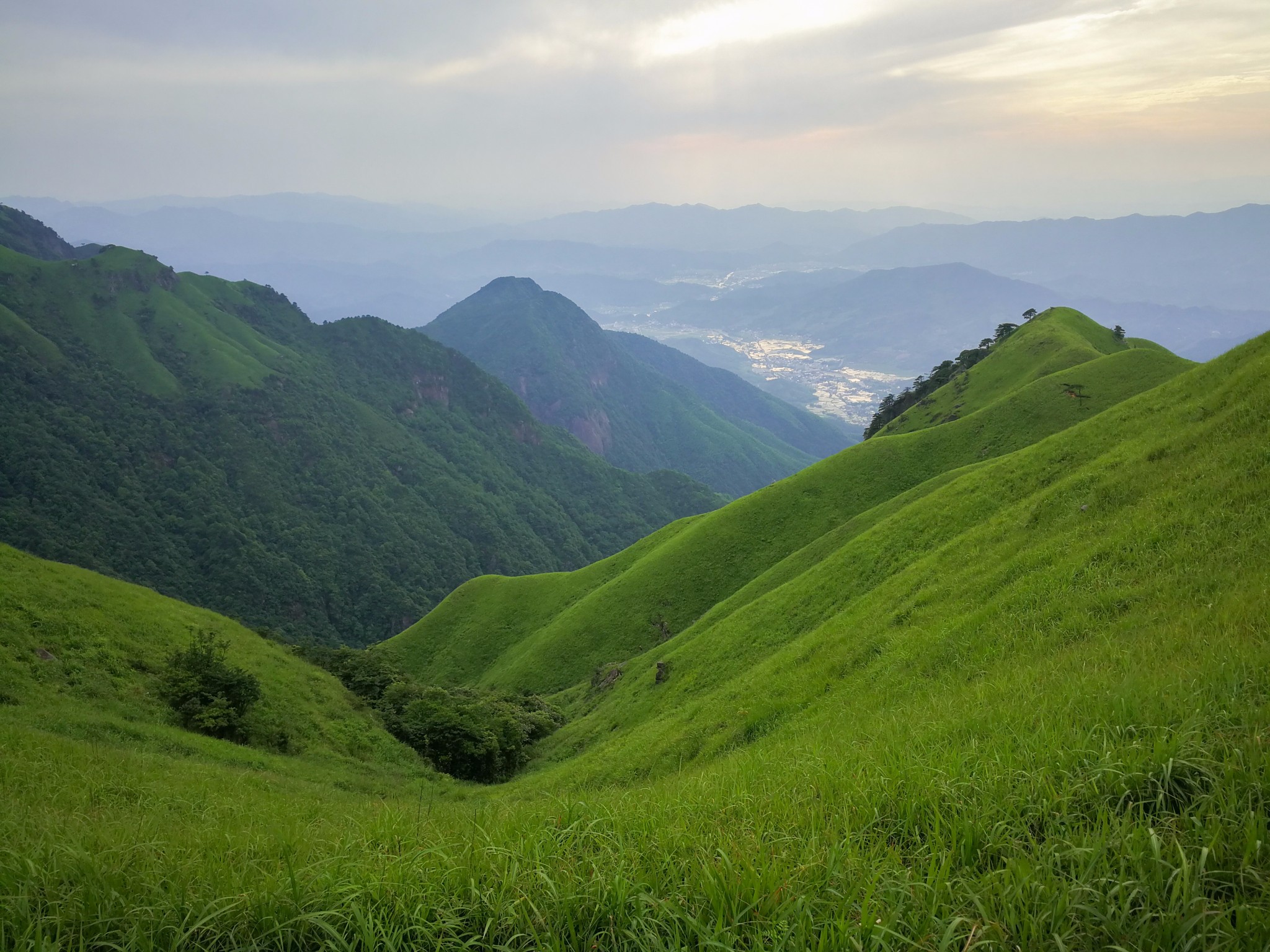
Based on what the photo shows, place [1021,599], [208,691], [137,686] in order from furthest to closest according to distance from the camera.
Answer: [208,691] < [137,686] < [1021,599]

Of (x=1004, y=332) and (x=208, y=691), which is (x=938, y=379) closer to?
(x=1004, y=332)

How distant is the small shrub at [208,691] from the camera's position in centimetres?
2308

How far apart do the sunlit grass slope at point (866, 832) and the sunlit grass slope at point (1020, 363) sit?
72351mm

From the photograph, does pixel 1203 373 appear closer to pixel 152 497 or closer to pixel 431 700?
pixel 431 700

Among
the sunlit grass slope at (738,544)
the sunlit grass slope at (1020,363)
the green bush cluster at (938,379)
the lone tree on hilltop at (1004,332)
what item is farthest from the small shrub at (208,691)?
the lone tree on hilltop at (1004,332)

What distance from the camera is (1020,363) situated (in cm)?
8531

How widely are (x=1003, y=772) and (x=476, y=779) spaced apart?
3187 cm

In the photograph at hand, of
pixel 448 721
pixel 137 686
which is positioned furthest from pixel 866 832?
pixel 448 721

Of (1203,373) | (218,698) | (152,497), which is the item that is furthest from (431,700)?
(152,497)

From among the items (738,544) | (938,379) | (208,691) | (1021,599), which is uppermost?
(938,379)

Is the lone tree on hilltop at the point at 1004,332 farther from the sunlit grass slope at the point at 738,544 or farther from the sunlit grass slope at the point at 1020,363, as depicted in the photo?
the sunlit grass slope at the point at 738,544

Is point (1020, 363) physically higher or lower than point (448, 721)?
higher

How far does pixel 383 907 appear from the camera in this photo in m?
4.77

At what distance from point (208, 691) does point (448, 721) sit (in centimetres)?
1175
